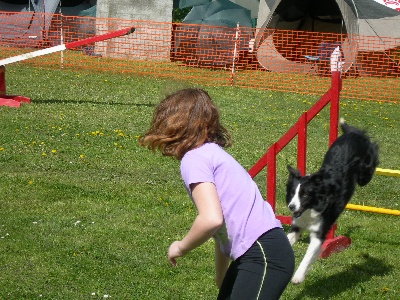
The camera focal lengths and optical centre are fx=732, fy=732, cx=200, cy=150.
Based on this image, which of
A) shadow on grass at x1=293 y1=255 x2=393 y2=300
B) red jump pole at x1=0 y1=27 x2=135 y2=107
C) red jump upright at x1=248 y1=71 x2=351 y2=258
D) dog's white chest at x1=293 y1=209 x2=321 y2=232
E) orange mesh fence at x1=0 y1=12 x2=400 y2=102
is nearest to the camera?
shadow on grass at x1=293 y1=255 x2=393 y2=300

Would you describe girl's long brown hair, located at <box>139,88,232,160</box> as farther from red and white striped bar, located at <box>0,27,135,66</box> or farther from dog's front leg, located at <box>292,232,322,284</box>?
red and white striped bar, located at <box>0,27,135,66</box>

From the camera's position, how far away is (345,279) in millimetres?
5332

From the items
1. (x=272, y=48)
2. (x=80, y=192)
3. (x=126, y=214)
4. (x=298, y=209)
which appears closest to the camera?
(x=298, y=209)

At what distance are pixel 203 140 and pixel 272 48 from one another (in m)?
16.0

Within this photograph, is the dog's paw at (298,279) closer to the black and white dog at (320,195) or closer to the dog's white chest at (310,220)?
the black and white dog at (320,195)

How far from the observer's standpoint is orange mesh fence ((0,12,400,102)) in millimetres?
17219

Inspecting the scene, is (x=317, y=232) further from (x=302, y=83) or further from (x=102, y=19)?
(x=102, y=19)

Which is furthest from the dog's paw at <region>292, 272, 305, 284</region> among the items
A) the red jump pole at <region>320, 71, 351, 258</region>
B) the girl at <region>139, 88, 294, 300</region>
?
the girl at <region>139, 88, 294, 300</region>

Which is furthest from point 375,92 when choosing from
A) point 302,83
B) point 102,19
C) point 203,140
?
point 203,140

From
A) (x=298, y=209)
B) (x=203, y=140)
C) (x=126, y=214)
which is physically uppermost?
(x=203, y=140)

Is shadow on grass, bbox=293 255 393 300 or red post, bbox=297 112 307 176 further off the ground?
red post, bbox=297 112 307 176

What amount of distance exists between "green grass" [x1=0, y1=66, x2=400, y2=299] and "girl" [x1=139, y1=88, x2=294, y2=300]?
0.33 m

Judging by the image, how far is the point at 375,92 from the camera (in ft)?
54.7

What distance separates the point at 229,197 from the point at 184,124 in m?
0.33
